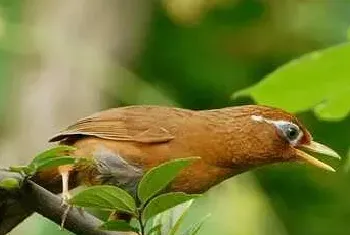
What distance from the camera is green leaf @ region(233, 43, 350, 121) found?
2.79m

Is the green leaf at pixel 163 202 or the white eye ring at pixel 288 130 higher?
the green leaf at pixel 163 202

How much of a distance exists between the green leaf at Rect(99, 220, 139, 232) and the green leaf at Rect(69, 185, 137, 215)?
0.07 ft

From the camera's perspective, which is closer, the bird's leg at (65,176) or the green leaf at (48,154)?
the green leaf at (48,154)

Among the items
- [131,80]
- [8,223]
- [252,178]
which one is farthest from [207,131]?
[131,80]

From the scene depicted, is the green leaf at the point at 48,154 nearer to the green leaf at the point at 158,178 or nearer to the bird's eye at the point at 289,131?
the green leaf at the point at 158,178

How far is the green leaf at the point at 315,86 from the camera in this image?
2.79 meters

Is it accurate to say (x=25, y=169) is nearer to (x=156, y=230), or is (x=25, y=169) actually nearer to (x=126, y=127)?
(x=156, y=230)

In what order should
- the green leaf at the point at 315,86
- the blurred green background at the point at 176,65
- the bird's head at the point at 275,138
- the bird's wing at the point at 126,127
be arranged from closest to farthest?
the bird's wing at the point at 126,127
the bird's head at the point at 275,138
the green leaf at the point at 315,86
the blurred green background at the point at 176,65

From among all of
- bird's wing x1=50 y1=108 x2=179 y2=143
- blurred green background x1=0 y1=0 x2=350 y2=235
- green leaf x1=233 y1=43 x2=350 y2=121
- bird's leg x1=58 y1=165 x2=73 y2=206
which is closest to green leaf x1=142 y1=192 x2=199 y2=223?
bird's leg x1=58 y1=165 x2=73 y2=206

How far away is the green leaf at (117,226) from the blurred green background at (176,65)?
2.87 meters

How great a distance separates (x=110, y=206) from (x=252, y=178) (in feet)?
11.3

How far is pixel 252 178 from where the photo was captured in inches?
205

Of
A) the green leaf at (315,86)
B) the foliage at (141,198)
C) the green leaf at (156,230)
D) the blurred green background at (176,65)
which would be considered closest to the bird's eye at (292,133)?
the green leaf at (315,86)

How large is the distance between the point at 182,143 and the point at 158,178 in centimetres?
69
